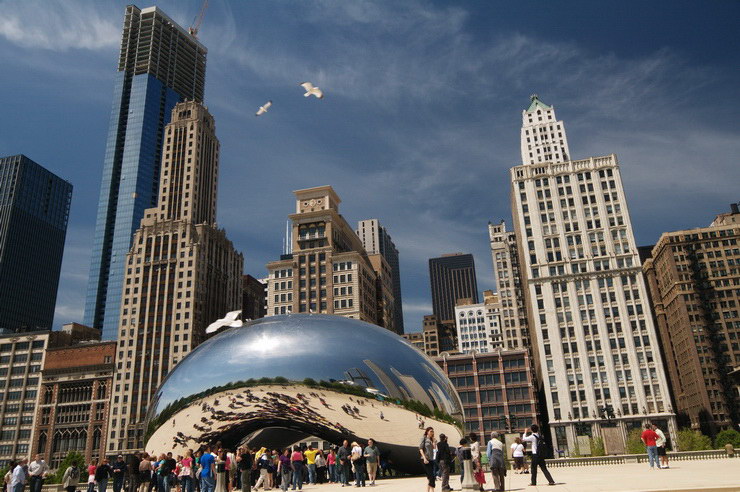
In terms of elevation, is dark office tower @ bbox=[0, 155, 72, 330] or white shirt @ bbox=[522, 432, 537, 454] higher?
dark office tower @ bbox=[0, 155, 72, 330]

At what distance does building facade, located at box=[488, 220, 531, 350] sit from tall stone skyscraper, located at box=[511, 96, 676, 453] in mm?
35359

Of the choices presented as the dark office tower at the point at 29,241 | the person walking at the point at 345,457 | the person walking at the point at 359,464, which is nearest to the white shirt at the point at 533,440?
the person walking at the point at 359,464

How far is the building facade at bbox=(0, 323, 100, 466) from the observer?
363 feet

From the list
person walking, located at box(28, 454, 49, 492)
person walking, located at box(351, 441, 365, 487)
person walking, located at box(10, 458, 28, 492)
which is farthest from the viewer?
person walking, located at box(28, 454, 49, 492)

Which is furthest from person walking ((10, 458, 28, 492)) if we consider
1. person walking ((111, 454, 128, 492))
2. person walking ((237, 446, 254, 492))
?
person walking ((237, 446, 254, 492))

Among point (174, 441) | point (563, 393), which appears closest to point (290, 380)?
point (174, 441)

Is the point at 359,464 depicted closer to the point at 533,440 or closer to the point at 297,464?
the point at 297,464

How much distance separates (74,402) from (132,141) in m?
89.4

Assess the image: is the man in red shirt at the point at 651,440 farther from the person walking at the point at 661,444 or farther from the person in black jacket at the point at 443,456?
the person in black jacket at the point at 443,456

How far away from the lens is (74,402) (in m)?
111

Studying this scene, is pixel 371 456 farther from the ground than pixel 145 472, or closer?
farther from the ground

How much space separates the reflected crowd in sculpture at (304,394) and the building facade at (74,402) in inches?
3932

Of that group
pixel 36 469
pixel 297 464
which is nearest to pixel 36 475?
pixel 36 469

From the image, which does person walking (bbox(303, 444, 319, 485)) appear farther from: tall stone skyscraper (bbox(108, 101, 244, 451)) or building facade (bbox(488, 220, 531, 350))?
building facade (bbox(488, 220, 531, 350))
